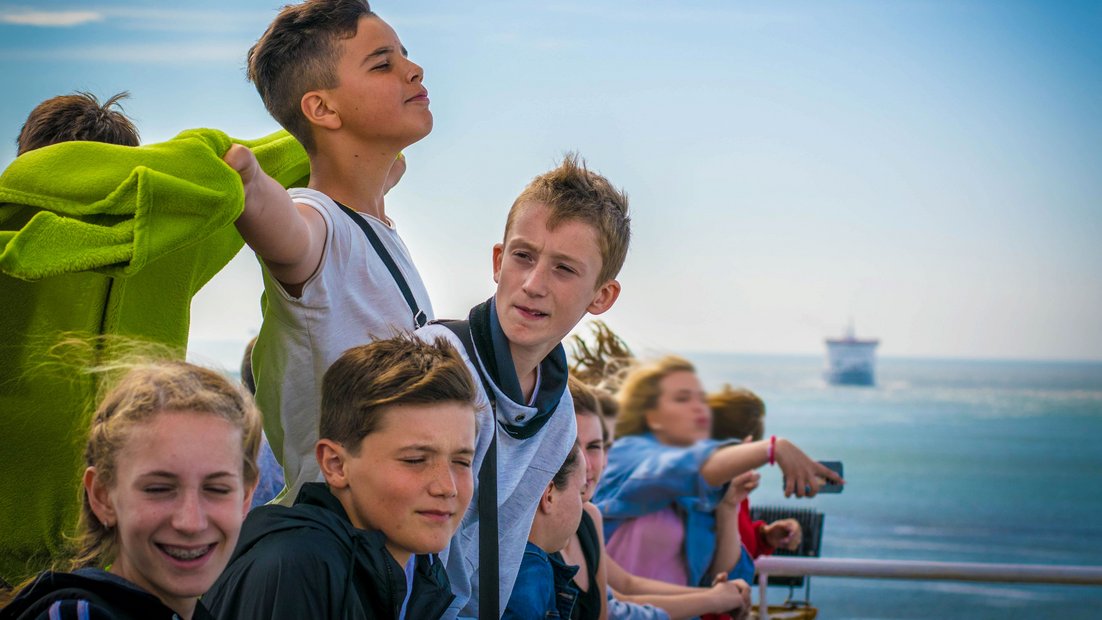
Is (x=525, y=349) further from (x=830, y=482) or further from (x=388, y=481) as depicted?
(x=830, y=482)

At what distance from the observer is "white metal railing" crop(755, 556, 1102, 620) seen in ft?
11.5

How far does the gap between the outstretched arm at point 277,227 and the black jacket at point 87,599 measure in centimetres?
53

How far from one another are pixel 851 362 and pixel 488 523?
54.6m

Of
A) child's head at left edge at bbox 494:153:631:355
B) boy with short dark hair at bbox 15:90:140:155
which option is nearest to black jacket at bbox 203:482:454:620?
child's head at left edge at bbox 494:153:631:355

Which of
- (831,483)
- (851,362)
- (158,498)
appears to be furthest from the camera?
(851,362)

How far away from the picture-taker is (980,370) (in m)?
70.6

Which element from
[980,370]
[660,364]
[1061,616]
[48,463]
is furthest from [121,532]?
[980,370]

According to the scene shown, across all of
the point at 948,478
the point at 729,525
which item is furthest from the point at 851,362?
the point at 729,525

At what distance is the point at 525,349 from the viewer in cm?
214

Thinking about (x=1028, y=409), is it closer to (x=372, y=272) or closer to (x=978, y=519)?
(x=978, y=519)

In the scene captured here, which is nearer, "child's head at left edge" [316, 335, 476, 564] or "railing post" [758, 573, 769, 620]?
"child's head at left edge" [316, 335, 476, 564]

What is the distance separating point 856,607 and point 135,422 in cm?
1904

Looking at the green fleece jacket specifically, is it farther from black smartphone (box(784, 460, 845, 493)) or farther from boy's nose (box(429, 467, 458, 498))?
black smartphone (box(784, 460, 845, 493))

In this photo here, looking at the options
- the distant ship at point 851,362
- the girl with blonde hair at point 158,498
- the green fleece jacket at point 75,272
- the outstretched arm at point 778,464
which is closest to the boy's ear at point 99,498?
the girl with blonde hair at point 158,498
